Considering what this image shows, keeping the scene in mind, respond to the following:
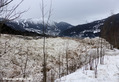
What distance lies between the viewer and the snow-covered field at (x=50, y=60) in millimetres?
5914

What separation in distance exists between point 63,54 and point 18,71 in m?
2.90

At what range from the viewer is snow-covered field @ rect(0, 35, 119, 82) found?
5914 millimetres

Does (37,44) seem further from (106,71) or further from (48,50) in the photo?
(106,71)

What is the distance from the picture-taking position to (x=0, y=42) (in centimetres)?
862

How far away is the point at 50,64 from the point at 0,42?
7.46ft

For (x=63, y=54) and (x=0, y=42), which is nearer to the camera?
(x=0, y=42)

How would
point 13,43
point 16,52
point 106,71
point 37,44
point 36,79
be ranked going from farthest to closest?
point 37,44 < point 13,43 < point 16,52 < point 36,79 < point 106,71

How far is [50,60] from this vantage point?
9023 mm

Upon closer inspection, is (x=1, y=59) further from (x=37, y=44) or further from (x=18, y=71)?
(x=37, y=44)

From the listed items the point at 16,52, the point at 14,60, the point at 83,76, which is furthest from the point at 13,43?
the point at 83,76

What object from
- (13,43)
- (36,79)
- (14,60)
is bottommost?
(36,79)

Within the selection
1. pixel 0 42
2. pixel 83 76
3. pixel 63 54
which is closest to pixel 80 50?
pixel 63 54

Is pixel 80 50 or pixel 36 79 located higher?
pixel 80 50

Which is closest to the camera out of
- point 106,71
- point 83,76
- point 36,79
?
point 83,76
